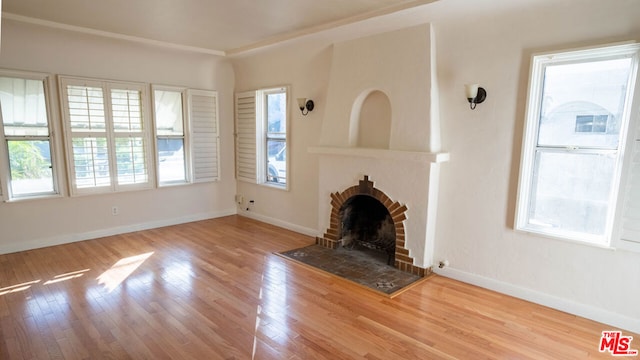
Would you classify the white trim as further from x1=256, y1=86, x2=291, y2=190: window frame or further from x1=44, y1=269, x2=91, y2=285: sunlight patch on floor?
x1=44, y1=269, x2=91, y2=285: sunlight patch on floor

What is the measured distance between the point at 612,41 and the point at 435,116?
1.40 meters

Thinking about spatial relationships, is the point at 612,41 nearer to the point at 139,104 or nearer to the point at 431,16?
the point at 431,16

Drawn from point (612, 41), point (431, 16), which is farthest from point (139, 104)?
point (612, 41)

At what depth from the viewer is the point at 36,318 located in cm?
275

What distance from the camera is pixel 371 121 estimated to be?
408 cm

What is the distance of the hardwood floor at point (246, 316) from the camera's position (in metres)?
2.42

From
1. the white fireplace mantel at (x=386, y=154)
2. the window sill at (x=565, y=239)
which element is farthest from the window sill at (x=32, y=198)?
the window sill at (x=565, y=239)

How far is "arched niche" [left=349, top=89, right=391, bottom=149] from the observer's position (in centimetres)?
396

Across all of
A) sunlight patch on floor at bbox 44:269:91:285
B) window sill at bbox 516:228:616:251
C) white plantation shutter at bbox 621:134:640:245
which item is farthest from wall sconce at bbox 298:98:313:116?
white plantation shutter at bbox 621:134:640:245

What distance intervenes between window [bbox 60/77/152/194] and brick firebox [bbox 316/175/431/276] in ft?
9.06

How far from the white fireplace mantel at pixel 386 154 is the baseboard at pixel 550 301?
45.2 inches

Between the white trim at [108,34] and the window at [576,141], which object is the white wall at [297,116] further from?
the window at [576,141]

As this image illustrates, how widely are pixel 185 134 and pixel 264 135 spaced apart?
1.19 meters

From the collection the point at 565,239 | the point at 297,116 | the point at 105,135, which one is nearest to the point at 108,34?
the point at 105,135
